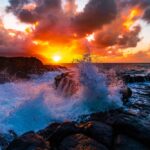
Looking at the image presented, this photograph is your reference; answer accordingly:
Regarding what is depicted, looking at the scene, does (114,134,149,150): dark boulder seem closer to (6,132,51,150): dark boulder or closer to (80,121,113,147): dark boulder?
(80,121,113,147): dark boulder

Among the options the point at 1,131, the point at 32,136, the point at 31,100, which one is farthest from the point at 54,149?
the point at 31,100

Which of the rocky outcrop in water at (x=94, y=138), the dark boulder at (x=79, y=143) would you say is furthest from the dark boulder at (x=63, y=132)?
the dark boulder at (x=79, y=143)

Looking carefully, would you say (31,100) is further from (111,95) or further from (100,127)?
(100,127)

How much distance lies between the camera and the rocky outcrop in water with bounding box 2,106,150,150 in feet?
19.5

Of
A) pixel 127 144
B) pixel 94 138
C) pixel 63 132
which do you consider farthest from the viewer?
pixel 63 132

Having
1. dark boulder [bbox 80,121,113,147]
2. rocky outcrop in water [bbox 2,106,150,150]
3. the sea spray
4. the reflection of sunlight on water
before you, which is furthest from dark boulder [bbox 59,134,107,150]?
the sea spray

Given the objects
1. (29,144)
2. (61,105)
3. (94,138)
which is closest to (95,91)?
(61,105)

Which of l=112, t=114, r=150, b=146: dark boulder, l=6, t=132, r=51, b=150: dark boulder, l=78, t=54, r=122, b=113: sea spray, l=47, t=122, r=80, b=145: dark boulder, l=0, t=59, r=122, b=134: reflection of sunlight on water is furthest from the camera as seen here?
l=78, t=54, r=122, b=113: sea spray

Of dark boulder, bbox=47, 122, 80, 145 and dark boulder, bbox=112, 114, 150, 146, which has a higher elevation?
dark boulder, bbox=112, 114, 150, 146

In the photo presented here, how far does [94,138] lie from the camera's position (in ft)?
21.6

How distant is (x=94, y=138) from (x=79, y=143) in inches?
26.1

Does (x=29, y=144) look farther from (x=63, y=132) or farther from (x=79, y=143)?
(x=63, y=132)

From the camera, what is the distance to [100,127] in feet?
23.2

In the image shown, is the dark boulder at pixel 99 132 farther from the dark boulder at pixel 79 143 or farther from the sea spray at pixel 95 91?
the sea spray at pixel 95 91
